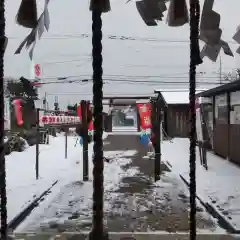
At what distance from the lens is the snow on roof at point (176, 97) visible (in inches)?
1294

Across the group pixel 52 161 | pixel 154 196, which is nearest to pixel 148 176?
pixel 154 196

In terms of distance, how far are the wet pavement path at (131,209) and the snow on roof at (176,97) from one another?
70.7ft

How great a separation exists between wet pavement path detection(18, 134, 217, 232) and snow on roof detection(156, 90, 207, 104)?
70.7 ft

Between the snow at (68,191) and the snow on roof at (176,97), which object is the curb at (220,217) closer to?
the snow at (68,191)

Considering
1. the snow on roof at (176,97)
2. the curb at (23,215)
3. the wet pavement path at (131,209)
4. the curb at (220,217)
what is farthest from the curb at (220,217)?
the snow on roof at (176,97)

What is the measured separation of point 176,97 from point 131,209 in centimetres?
2683

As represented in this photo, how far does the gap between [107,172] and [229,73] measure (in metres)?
26.8

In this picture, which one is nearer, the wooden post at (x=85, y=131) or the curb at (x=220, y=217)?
the curb at (x=220, y=217)

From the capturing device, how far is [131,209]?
8000 mm

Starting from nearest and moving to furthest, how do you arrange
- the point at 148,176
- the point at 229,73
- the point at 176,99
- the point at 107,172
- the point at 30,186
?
the point at 30,186 < the point at 148,176 < the point at 107,172 < the point at 176,99 < the point at 229,73

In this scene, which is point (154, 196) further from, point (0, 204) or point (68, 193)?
point (0, 204)

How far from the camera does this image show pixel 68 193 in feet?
32.7

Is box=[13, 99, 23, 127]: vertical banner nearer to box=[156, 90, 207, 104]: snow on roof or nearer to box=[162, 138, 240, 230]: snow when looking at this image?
box=[162, 138, 240, 230]: snow

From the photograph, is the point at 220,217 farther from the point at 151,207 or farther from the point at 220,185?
the point at 220,185
